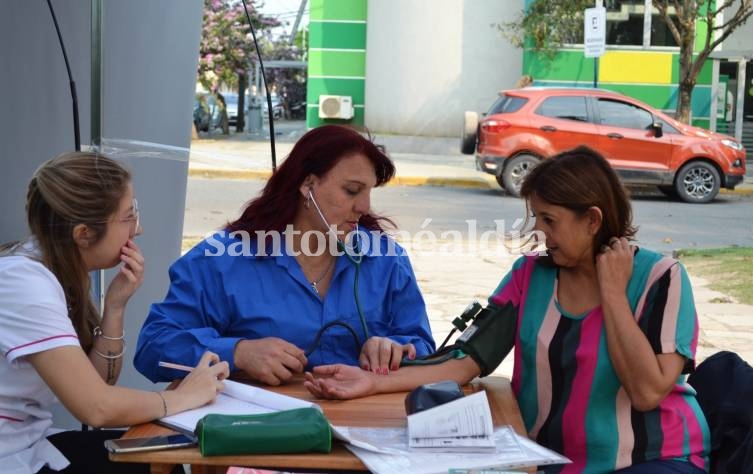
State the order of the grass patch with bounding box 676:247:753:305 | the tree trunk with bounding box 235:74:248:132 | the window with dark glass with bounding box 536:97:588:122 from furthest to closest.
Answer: the tree trunk with bounding box 235:74:248:132, the window with dark glass with bounding box 536:97:588:122, the grass patch with bounding box 676:247:753:305

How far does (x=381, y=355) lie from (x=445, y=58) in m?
18.5

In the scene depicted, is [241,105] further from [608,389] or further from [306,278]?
[608,389]

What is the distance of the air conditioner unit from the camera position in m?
21.1

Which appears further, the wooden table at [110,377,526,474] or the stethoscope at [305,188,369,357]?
the stethoscope at [305,188,369,357]

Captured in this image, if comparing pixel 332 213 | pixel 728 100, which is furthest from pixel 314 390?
pixel 728 100

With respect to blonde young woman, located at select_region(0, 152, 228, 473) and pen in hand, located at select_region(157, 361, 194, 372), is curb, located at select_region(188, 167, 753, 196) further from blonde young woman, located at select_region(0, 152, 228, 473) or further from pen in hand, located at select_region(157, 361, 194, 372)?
blonde young woman, located at select_region(0, 152, 228, 473)

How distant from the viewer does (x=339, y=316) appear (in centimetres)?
277

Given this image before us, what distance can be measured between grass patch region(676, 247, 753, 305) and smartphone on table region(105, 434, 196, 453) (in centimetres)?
606

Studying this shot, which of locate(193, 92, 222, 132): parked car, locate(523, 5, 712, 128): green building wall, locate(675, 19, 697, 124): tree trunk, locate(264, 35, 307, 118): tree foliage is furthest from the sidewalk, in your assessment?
locate(264, 35, 307, 118): tree foliage

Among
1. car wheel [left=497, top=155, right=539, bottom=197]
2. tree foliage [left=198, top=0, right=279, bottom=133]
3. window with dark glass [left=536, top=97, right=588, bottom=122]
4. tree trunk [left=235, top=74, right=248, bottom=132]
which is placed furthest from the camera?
tree trunk [left=235, top=74, right=248, bottom=132]

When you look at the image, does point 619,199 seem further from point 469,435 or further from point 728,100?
point 728,100

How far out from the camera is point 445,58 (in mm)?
20609

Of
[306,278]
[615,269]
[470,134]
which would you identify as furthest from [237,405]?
[470,134]

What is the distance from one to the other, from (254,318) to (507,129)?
11.3 metres
